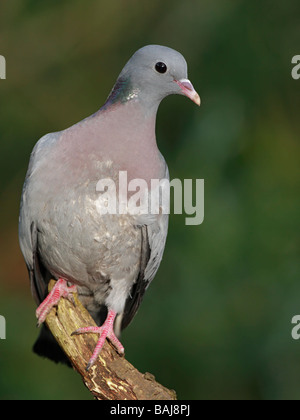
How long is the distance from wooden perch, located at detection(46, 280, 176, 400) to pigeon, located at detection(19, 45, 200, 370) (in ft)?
0.10

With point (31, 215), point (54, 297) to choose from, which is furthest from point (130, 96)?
point (54, 297)

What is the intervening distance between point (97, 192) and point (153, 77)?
0.49m

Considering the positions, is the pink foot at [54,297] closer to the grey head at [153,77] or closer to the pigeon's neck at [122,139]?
the pigeon's neck at [122,139]

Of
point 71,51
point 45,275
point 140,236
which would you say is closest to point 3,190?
point 71,51

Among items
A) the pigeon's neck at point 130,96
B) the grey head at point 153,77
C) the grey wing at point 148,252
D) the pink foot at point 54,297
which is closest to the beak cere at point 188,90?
the grey head at point 153,77

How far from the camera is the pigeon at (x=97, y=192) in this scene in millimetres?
2523

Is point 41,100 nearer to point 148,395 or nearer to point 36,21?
point 36,21

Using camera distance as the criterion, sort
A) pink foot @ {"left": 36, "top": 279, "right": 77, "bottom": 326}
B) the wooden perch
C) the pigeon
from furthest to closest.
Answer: pink foot @ {"left": 36, "top": 279, "right": 77, "bottom": 326}
the pigeon
the wooden perch

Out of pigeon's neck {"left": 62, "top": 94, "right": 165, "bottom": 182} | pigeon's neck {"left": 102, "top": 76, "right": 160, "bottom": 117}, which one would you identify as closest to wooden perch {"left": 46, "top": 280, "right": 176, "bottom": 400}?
pigeon's neck {"left": 62, "top": 94, "right": 165, "bottom": 182}

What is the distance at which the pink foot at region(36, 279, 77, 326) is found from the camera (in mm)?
2629

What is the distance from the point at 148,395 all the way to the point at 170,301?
2027 mm

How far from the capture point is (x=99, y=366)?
2498mm

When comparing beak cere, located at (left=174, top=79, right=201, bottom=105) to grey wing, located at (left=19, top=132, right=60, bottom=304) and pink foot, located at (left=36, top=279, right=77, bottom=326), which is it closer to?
grey wing, located at (left=19, top=132, right=60, bottom=304)

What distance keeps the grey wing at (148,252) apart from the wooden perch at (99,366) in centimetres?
28
